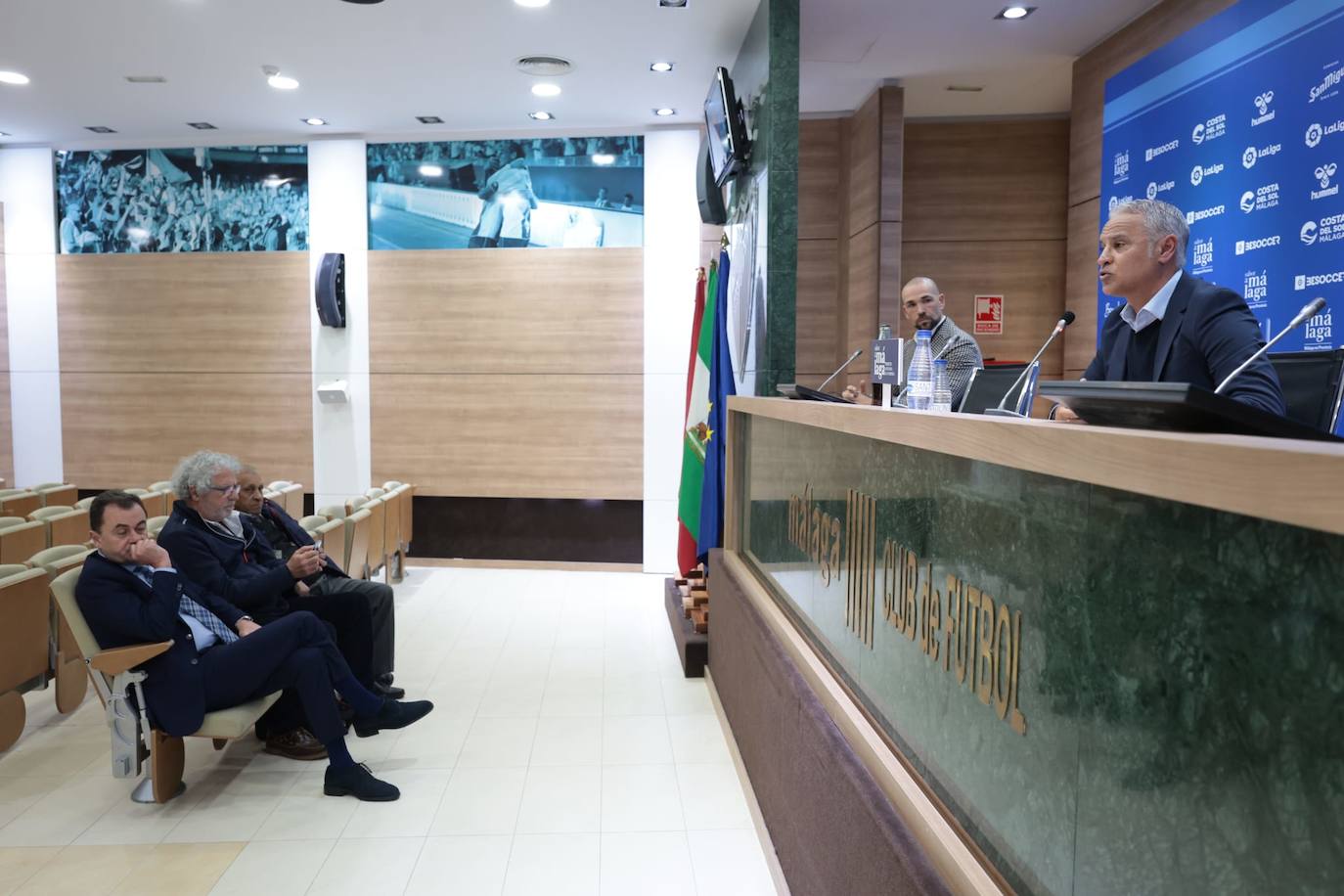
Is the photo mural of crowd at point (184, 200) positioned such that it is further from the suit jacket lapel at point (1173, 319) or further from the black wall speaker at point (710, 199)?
the suit jacket lapel at point (1173, 319)

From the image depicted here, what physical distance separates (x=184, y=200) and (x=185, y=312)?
3.46ft

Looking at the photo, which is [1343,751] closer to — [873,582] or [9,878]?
[873,582]

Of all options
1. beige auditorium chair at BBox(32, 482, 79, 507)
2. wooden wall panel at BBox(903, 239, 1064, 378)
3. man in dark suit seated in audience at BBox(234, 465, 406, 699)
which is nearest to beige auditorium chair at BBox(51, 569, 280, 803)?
man in dark suit seated in audience at BBox(234, 465, 406, 699)

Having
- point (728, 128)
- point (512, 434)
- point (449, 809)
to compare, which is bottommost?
point (449, 809)

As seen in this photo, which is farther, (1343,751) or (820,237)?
(820,237)

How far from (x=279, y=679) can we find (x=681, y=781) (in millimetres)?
1636

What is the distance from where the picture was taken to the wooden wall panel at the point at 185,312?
8039 millimetres

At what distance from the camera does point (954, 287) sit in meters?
6.97

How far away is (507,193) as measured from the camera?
308 inches

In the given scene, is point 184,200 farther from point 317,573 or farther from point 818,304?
point 818,304

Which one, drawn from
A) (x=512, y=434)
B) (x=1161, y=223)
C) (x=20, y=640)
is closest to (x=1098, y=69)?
(x=1161, y=223)

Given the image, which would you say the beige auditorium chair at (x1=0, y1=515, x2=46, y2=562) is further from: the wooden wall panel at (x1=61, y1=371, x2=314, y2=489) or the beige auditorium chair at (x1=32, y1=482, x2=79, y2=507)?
the wooden wall panel at (x1=61, y1=371, x2=314, y2=489)

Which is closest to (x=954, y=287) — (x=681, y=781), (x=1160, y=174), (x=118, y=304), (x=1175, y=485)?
(x=1160, y=174)

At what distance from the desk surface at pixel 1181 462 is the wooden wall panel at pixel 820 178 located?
6072mm
